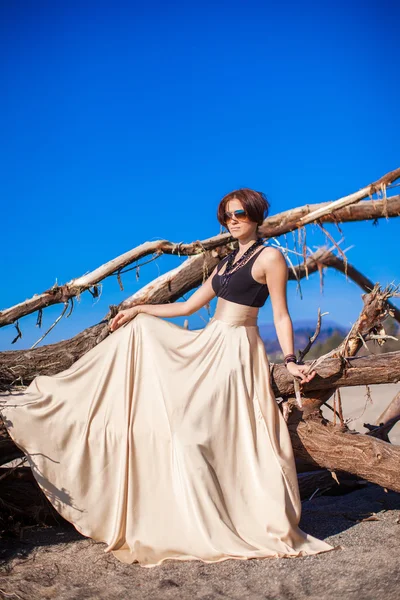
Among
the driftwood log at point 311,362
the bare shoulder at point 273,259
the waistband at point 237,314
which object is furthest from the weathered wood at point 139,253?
the waistband at point 237,314

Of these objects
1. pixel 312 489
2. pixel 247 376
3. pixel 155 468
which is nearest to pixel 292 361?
pixel 247 376

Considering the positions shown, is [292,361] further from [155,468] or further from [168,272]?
[168,272]

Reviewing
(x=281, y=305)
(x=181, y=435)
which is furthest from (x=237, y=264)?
(x=181, y=435)

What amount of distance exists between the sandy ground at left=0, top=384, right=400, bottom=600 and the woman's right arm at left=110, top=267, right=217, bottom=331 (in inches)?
59.3

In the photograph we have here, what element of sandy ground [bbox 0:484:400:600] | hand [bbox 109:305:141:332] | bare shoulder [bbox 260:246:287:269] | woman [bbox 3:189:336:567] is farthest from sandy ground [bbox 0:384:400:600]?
bare shoulder [bbox 260:246:287:269]

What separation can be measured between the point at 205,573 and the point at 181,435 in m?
0.77

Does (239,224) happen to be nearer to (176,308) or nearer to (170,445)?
(176,308)

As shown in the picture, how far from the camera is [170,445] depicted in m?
3.92

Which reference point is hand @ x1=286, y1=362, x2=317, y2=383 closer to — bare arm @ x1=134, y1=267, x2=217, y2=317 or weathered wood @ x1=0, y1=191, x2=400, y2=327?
bare arm @ x1=134, y1=267, x2=217, y2=317

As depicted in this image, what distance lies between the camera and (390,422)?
5879mm

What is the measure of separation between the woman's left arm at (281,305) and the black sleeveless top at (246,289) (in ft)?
0.29

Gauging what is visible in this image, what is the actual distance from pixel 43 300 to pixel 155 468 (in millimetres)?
2454

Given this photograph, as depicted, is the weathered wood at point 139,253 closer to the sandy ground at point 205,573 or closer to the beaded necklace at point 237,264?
the beaded necklace at point 237,264

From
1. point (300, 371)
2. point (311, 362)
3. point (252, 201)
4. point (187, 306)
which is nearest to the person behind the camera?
point (300, 371)
